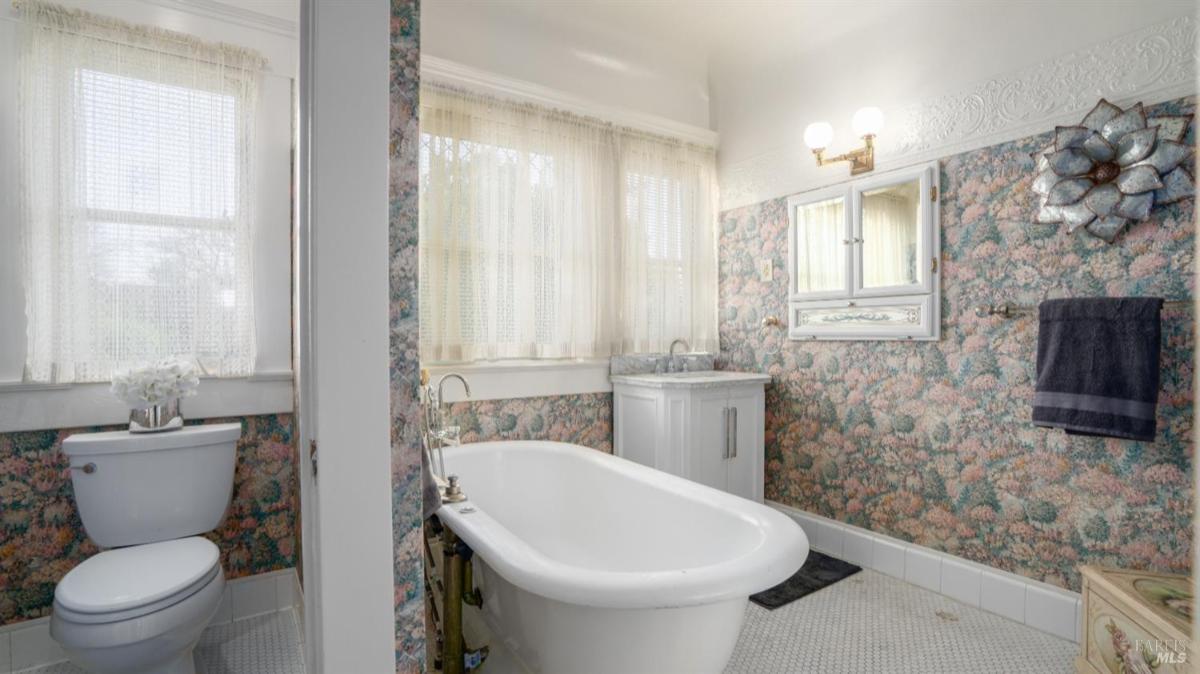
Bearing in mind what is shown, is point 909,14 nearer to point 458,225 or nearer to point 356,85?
point 458,225

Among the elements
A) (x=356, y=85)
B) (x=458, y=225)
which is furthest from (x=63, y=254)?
(x=356, y=85)

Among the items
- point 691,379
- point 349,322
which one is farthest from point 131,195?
point 691,379

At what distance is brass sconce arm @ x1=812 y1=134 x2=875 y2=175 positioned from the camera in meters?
2.74

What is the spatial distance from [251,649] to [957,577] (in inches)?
110

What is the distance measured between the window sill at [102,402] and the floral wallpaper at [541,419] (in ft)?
2.49

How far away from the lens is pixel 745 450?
3094 millimetres

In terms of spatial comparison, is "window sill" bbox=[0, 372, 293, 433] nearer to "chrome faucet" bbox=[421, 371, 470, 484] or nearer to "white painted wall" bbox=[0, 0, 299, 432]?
Answer: "white painted wall" bbox=[0, 0, 299, 432]

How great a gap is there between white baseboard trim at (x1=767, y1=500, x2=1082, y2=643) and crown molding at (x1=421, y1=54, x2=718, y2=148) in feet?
7.45

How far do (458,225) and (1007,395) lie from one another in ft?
8.00

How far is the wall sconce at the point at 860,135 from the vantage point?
2668 millimetres

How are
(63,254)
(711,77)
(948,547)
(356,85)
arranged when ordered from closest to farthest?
(356,85)
(63,254)
(948,547)
(711,77)

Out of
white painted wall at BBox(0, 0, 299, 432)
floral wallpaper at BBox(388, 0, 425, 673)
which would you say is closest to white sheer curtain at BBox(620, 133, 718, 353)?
white painted wall at BBox(0, 0, 299, 432)

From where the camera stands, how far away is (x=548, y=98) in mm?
3008

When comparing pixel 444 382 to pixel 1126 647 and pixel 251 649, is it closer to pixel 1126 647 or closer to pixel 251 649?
pixel 251 649
